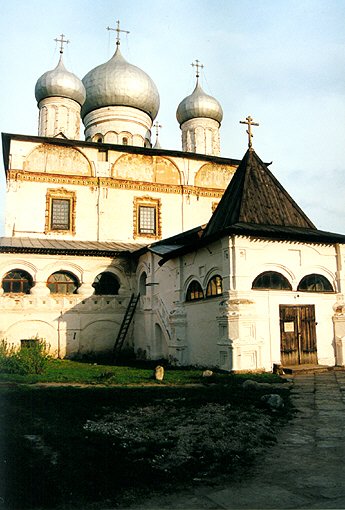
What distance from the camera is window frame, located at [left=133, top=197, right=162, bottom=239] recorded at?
2144 centimetres

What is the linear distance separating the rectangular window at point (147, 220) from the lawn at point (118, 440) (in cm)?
1328

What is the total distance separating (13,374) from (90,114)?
1700 cm

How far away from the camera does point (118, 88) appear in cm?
2462

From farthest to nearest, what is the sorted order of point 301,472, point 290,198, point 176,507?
point 290,198 → point 301,472 → point 176,507

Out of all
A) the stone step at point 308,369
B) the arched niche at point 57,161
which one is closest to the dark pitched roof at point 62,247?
the arched niche at point 57,161

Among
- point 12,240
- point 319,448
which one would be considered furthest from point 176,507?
point 12,240

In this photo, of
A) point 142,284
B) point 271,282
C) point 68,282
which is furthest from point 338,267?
point 68,282

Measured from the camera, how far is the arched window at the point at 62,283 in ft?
62.3

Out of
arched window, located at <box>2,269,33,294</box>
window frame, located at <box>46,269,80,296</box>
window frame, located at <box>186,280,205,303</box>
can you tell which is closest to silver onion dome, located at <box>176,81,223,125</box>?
window frame, located at <box>46,269,80,296</box>

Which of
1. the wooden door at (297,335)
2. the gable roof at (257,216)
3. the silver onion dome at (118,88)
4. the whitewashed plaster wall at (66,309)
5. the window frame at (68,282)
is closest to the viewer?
the wooden door at (297,335)

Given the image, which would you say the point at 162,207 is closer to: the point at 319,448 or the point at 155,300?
the point at 155,300

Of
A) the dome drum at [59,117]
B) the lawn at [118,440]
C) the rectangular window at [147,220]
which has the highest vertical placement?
the dome drum at [59,117]

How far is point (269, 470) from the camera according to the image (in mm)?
4555

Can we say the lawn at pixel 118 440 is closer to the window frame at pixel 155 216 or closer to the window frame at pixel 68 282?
the window frame at pixel 68 282
